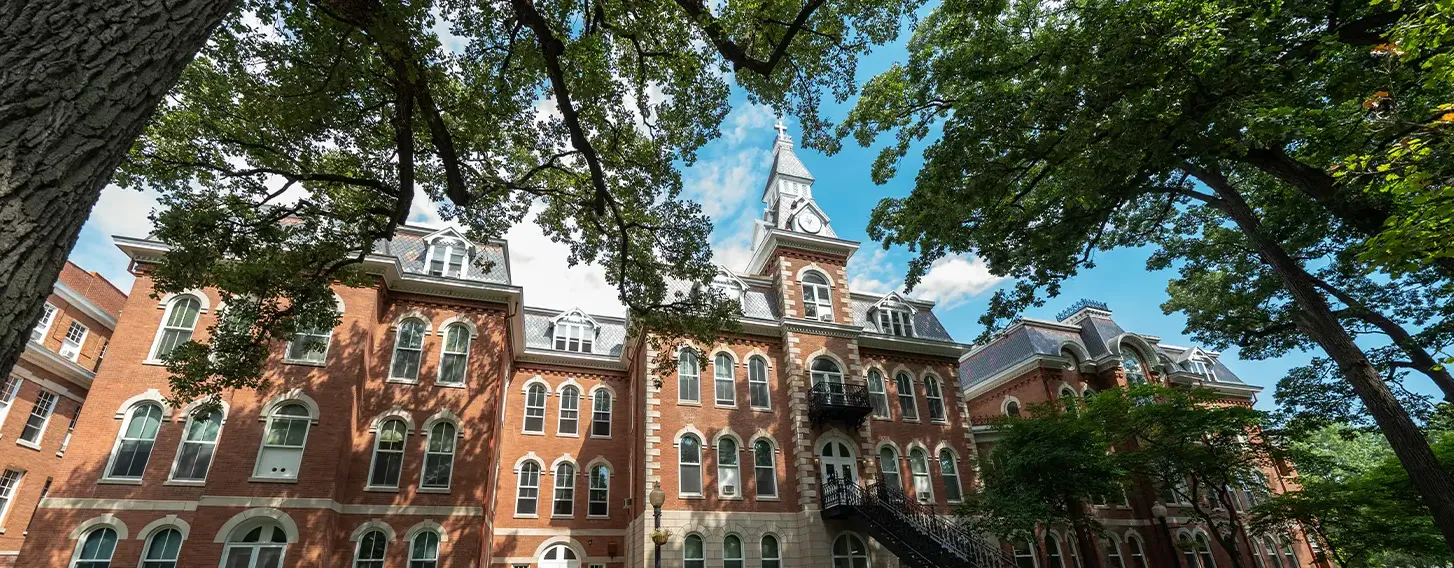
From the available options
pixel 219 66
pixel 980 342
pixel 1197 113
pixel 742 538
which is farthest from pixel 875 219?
pixel 219 66

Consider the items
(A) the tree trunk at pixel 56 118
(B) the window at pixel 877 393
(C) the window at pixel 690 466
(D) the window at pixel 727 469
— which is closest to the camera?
(A) the tree trunk at pixel 56 118

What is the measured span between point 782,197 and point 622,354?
9579 mm

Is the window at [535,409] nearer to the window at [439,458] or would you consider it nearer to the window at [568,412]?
the window at [568,412]

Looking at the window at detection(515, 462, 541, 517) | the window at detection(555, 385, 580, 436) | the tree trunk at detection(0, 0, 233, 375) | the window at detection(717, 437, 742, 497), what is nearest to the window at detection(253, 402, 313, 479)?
the window at detection(515, 462, 541, 517)

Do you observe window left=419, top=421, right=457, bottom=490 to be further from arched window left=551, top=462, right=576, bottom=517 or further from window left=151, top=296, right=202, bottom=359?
window left=151, top=296, right=202, bottom=359

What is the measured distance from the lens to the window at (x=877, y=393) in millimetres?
23719

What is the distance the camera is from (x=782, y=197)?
2731 centimetres

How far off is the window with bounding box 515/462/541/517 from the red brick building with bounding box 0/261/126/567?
1235 cm

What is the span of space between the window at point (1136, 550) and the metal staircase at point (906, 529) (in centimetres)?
963

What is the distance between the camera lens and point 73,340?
22312 mm

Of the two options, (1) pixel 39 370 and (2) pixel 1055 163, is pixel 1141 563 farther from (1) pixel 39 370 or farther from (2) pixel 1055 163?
(1) pixel 39 370

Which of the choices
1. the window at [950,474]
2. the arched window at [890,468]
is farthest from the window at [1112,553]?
the arched window at [890,468]

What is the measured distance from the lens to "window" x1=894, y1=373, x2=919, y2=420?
2414 centimetres

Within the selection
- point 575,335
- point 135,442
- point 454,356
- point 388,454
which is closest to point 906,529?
point 575,335
